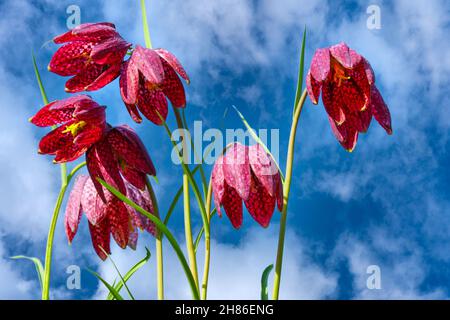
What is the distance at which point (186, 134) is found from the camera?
1.21 meters

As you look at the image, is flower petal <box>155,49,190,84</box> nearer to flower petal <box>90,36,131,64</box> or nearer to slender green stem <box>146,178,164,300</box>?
flower petal <box>90,36,131,64</box>

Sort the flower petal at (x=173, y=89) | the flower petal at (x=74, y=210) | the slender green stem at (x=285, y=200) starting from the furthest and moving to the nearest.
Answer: the flower petal at (x=74, y=210), the flower petal at (x=173, y=89), the slender green stem at (x=285, y=200)

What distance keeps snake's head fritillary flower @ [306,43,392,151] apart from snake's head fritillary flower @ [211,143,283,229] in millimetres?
165

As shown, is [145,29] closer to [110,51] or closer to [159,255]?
[110,51]

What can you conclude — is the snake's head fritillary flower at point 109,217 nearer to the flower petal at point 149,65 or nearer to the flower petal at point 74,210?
the flower petal at point 74,210

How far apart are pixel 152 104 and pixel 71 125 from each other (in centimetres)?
17

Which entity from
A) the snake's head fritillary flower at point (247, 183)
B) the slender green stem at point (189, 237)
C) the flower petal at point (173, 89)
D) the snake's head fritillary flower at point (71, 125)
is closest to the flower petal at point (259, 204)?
the snake's head fritillary flower at point (247, 183)

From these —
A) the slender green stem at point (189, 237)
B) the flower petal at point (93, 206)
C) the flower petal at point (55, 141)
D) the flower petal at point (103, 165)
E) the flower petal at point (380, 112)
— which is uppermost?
the flower petal at point (380, 112)

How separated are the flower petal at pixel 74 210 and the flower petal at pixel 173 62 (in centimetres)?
34

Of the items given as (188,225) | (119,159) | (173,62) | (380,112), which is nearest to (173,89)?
(173,62)

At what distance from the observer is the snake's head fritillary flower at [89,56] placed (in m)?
1.22

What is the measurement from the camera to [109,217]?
1303 mm

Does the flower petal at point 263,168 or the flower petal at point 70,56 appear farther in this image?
the flower petal at point 70,56

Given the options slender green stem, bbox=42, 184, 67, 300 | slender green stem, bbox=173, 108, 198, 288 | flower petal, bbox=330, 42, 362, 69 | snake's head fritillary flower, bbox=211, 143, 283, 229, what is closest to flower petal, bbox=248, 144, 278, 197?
snake's head fritillary flower, bbox=211, 143, 283, 229
